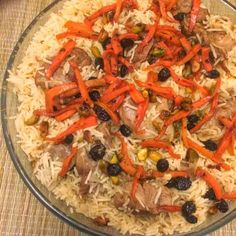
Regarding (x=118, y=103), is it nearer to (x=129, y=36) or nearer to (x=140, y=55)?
(x=140, y=55)

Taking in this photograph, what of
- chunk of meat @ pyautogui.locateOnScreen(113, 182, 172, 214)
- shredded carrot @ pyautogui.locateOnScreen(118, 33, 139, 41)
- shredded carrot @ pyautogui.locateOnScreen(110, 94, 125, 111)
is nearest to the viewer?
chunk of meat @ pyautogui.locateOnScreen(113, 182, 172, 214)

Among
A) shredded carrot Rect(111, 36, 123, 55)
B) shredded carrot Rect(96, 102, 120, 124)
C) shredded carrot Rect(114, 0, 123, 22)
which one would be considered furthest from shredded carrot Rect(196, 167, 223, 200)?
shredded carrot Rect(114, 0, 123, 22)

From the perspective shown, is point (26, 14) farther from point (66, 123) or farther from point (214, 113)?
point (214, 113)

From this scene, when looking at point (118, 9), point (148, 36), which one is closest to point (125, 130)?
point (148, 36)

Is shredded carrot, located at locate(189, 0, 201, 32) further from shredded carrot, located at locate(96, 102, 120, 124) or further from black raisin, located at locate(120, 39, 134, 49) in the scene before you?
shredded carrot, located at locate(96, 102, 120, 124)

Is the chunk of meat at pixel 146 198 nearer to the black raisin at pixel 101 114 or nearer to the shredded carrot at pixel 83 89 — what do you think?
the black raisin at pixel 101 114

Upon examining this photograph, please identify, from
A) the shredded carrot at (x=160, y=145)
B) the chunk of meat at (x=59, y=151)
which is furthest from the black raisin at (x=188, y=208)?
the chunk of meat at (x=59, y=151)
